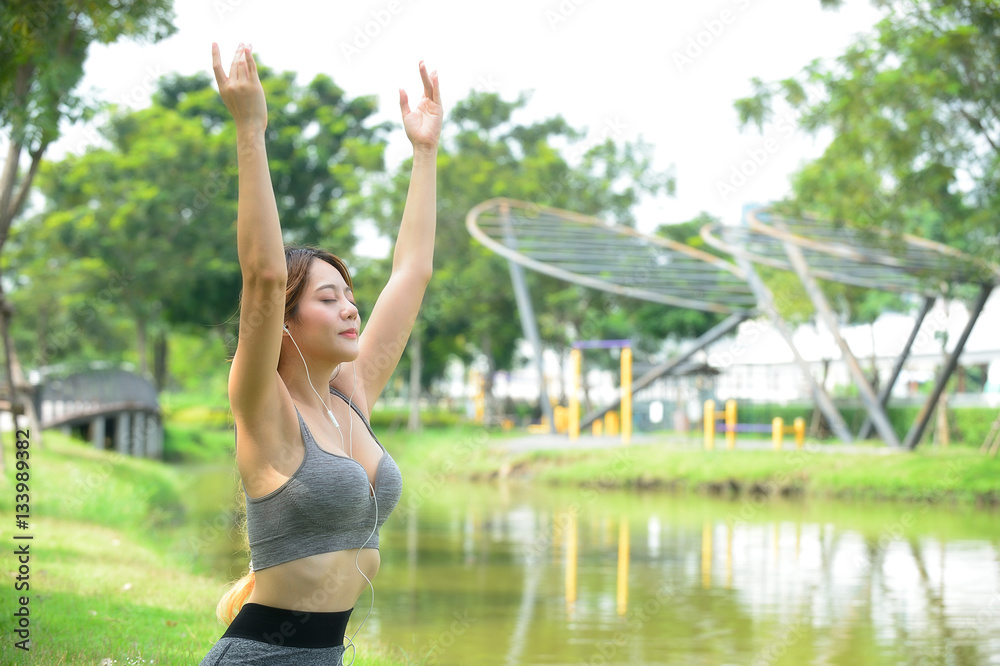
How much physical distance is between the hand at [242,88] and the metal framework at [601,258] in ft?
62.2

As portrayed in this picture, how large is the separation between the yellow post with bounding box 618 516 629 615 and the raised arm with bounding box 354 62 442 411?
5447 millimetres

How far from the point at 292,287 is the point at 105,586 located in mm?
4395

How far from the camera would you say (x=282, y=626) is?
182 centimetres

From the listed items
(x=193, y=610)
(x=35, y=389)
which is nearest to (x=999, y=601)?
(x=193, y=610)

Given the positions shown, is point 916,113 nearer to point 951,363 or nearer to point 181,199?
point 951,363

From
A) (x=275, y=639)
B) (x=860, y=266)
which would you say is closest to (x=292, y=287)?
(x=275, y=639)

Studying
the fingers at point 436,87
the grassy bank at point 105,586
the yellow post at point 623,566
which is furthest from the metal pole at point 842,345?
the fingers at point 436,87

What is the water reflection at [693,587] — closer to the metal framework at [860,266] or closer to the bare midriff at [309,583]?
the bare midriff at [309,583]

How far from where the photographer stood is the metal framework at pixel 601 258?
72.1 feet

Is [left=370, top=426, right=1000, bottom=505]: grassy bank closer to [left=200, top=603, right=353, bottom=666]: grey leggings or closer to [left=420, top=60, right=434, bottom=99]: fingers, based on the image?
[left=420, top=60, right=434, bottom=99]: fingers

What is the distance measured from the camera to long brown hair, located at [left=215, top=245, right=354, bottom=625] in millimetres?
1978

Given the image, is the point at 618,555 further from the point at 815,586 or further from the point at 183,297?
the point at 183,297

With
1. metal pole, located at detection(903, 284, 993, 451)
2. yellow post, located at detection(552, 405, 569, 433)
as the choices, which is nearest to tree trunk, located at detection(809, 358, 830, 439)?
yellow post, located at detection(552, 405, 569, 433)

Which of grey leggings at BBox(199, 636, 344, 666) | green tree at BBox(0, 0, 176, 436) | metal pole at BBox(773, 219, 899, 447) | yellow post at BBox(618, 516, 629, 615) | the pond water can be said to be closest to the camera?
grey leggings at BBox(199, 636, 344, 666)
